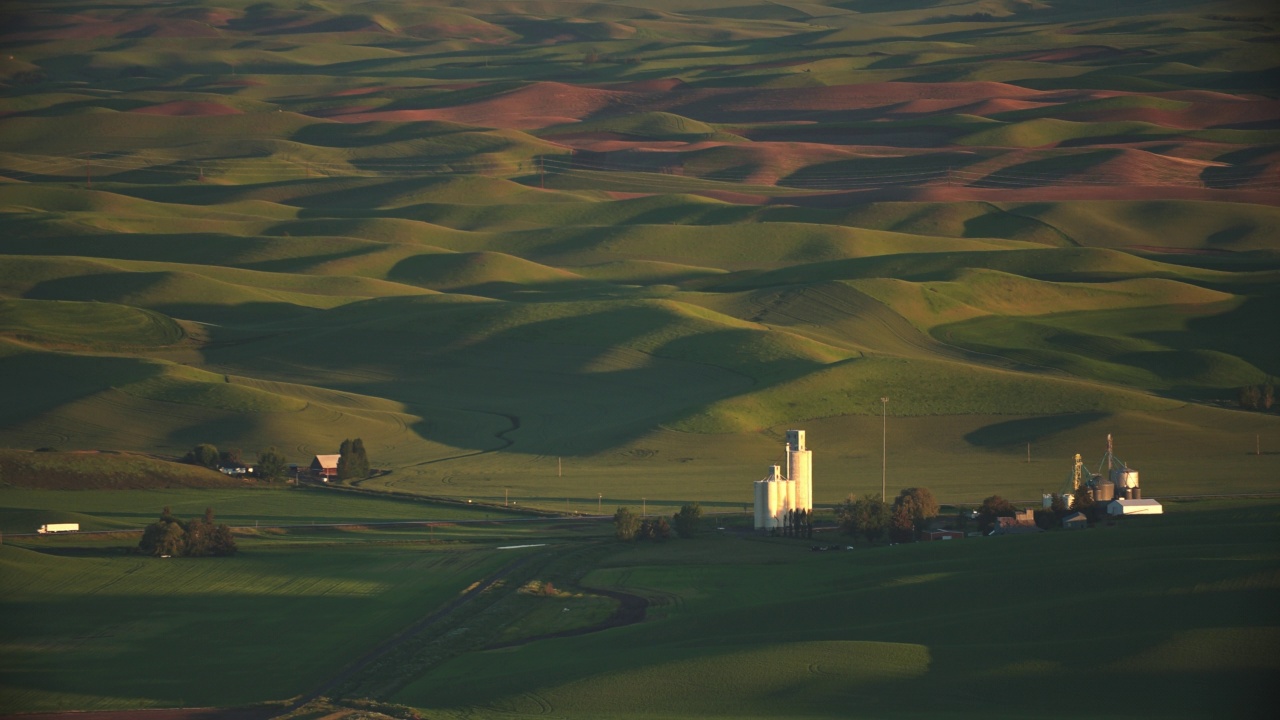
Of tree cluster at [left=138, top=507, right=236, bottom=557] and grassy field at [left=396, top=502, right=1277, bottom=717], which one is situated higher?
tree cluster at [left=138, top=507, right=236, bottom=557]

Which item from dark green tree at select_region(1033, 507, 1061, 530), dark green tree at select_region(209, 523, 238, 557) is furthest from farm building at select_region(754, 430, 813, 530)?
dark green tree at select_region(209, 523, 238, 557)

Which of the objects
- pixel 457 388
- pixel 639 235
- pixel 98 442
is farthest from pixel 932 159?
pixel 98 442

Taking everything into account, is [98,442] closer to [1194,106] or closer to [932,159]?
[932,159]

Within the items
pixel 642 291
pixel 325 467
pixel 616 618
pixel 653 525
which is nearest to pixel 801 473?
pixel 653 525

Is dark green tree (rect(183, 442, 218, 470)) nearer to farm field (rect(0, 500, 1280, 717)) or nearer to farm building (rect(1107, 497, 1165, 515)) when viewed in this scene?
farm field (rect(0, 500, 1280, 717))

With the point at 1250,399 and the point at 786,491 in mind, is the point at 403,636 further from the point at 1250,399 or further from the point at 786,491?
the point at 1250,399

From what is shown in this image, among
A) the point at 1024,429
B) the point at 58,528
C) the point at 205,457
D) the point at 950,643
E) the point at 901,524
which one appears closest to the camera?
the point at 950,643
